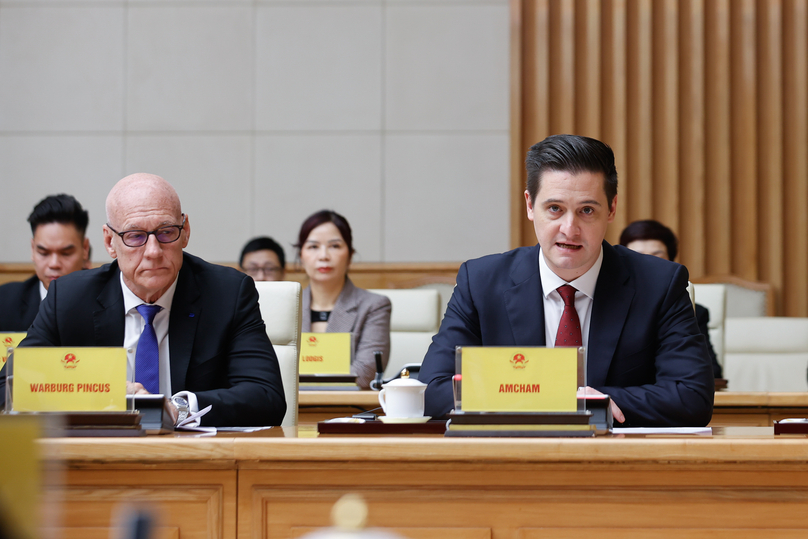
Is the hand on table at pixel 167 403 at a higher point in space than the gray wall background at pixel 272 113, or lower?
lower

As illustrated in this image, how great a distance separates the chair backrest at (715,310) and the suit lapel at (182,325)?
256 cm

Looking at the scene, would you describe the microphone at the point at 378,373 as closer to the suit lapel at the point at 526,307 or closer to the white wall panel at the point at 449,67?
the suit lapel at the point at 526,307

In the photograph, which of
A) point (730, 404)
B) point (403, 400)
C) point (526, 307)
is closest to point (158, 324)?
point (403, 400)

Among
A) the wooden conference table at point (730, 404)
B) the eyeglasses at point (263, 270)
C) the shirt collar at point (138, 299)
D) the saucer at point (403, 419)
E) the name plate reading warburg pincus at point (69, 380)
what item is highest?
the eyeglasses at point (263, 270)

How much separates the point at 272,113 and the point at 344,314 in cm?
224

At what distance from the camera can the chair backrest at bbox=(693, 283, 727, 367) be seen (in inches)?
148

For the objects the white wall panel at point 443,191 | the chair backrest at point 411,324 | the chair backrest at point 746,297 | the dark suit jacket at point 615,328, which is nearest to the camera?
the dark suit jacket at point 615,328

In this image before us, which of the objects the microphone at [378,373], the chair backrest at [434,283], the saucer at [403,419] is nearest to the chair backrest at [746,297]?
the chair backrest at [434,283]

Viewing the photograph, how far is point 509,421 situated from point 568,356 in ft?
0.47

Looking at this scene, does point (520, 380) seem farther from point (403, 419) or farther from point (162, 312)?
point (162, 312)

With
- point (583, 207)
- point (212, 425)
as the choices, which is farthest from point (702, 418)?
point (212, 425)

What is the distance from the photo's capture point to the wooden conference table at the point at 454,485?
1.23 meters

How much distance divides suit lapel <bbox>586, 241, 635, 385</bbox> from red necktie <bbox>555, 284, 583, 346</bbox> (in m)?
0.03

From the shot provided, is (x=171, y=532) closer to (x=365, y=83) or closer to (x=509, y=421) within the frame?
(x=509, y=421)
